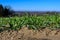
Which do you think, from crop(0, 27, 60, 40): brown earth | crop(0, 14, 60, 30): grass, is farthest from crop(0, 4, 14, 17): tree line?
crop(0, 27, 60, 40): brown earth

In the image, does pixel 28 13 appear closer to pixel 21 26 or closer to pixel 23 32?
pixel 21 26

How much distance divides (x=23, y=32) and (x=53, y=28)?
0.60 metres

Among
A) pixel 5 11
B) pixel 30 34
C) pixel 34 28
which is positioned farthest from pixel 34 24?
pixel 5 11

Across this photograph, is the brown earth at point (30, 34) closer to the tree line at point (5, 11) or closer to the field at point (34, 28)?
the field at point (34, 28)

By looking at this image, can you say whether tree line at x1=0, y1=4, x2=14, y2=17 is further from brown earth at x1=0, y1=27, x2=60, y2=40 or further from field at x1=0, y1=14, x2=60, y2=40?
brown earth at x1=0, y1=27, x2=60, y2=40

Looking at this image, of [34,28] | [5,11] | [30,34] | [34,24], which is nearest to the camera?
[30,34]

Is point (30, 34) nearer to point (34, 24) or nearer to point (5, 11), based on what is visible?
point (34, 24)

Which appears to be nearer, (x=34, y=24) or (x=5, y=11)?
(x=34, y=24)

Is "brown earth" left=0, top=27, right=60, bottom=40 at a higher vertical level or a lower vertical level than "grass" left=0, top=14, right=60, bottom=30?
lower

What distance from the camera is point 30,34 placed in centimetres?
378

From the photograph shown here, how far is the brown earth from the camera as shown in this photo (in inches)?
141

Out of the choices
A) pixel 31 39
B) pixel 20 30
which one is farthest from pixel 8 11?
pixel 31 39

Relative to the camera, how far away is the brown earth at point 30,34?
3.59 meters

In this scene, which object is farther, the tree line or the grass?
the tree line
